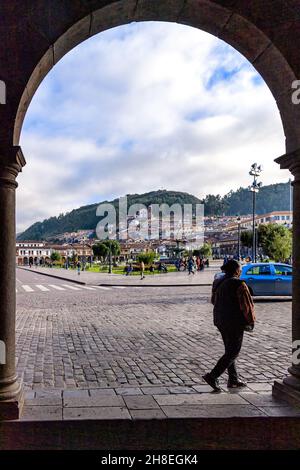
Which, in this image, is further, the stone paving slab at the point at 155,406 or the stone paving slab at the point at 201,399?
the stone paving slab at the point at 201,399

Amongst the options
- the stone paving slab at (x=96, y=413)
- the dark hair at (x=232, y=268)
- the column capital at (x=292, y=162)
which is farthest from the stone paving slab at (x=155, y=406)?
the column capital at (x=292, y=162)

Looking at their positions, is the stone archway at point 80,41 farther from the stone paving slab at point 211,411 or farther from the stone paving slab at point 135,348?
the stone paving slab at point 135,348

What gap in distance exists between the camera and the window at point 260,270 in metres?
15.7

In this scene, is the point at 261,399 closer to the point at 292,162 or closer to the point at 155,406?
→ the point at 155,406

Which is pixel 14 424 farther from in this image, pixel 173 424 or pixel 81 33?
pixel 81 33

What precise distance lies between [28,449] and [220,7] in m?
4.53

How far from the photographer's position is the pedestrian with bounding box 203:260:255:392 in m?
4.91

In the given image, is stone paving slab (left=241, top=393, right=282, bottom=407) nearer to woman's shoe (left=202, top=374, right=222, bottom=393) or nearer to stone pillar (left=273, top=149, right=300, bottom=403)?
stone pillar (left=273, top=149, right=300, bottom=403)

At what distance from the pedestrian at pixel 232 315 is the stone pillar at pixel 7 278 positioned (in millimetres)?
2146

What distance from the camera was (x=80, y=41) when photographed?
4.85 meters

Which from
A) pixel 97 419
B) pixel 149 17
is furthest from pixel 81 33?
pixel 97 419

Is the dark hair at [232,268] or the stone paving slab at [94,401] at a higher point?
the dark hair at [232,268]

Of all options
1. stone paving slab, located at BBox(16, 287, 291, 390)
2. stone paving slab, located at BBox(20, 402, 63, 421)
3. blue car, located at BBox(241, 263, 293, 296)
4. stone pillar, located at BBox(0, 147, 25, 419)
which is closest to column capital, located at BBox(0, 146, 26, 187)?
stone pillar, located at BBox(0, 147, 25, 419)

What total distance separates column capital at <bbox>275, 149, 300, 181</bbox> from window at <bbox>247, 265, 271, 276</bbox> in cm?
1125
